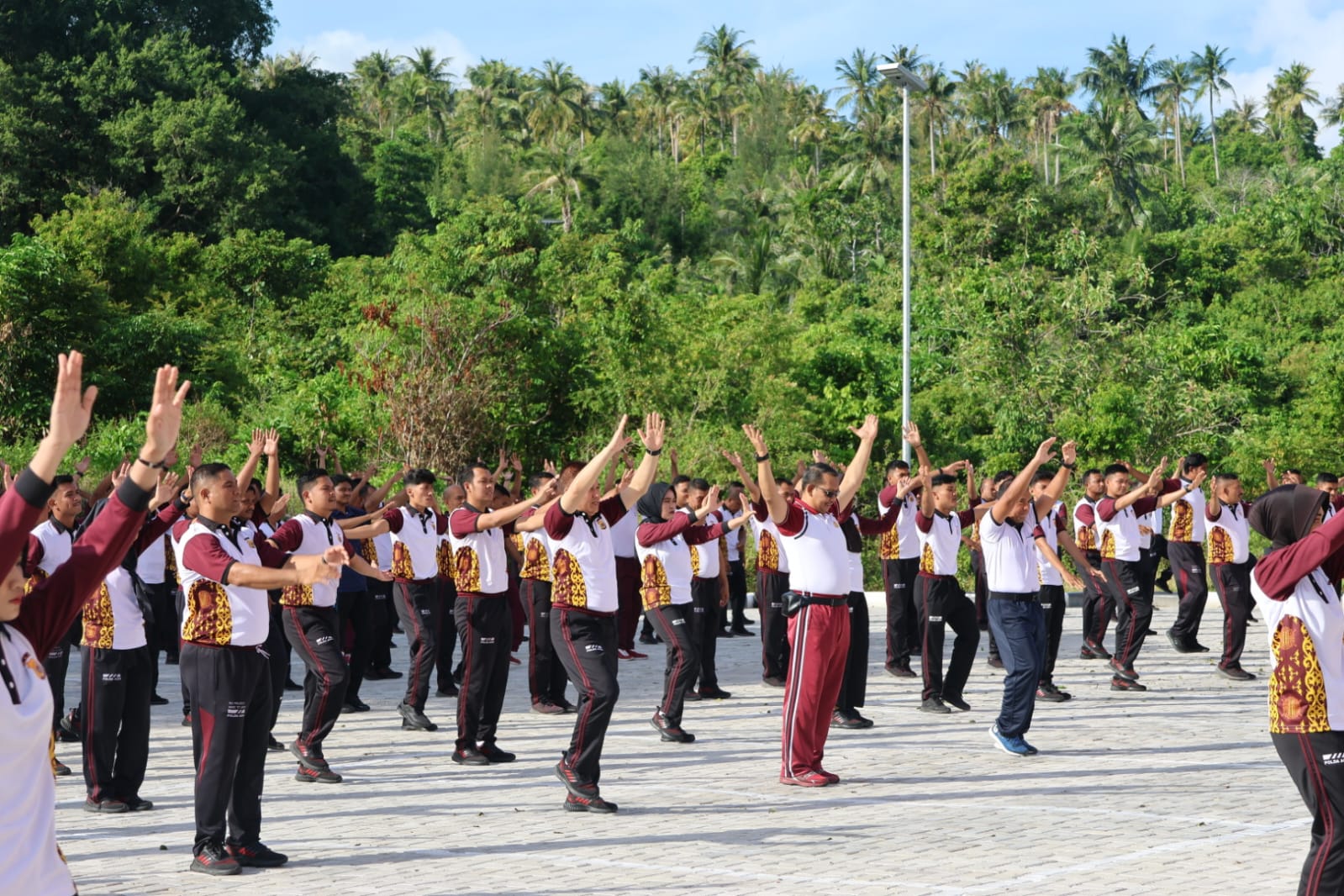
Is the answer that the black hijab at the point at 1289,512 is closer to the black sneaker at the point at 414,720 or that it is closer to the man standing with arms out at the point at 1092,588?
the black sneaker at the point at 414,720

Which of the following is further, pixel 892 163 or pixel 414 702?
pixel 892 163

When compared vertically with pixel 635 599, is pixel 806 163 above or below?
above

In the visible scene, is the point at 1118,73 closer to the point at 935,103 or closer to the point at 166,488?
the point at 935,103

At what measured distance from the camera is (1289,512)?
614 centimetres

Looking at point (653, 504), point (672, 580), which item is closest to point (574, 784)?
point (672, 580)

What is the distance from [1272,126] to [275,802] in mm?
90504

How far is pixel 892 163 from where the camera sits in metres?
69.1

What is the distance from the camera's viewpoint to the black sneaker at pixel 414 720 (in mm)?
12164

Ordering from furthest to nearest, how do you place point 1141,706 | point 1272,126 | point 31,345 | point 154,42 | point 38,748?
point 1272,126
point 154,42
point 31,345
point 1141,706
point 38,748

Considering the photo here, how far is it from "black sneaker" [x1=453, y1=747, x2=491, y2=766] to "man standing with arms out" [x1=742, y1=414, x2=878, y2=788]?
218 centimetres

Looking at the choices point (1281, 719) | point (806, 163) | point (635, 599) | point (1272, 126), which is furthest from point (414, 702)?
point (1272, 126)

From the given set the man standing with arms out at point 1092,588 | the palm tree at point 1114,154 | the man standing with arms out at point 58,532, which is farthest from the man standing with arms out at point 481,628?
the palm tree at point 1114,154

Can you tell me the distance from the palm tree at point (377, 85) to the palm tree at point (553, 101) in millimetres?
10007

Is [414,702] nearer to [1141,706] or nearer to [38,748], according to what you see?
[1141,706]
